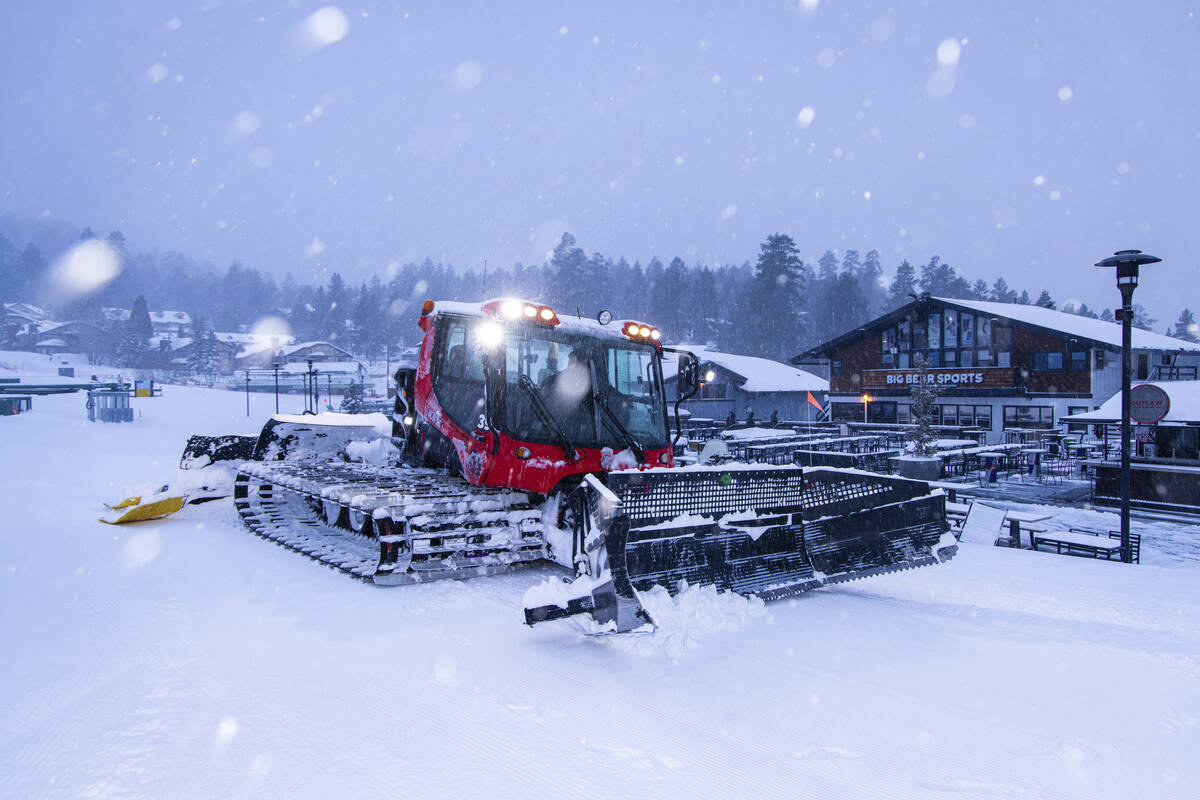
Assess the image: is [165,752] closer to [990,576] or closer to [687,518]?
[687,518]

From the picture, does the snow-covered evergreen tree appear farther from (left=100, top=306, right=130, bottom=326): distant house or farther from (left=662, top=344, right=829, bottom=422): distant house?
(left=100, top=306, right=130, bottom=326): distant house

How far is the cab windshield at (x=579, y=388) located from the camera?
6.55 meters

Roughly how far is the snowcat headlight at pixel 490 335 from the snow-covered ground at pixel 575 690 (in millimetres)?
2054

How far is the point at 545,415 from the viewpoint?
650cm

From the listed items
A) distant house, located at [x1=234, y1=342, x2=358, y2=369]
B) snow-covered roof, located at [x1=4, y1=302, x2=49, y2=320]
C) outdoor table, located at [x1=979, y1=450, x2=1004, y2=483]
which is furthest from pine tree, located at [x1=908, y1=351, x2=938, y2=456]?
snow-covered roof, located at [x1=4, y1=302, x2=49, y2=320]

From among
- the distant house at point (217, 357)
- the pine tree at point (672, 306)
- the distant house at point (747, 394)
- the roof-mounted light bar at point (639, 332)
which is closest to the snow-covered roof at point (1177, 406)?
the roof-mounted light bar at point (639, 332)

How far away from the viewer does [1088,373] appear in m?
33.0

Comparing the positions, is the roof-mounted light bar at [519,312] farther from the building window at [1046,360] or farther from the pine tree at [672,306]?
the pine tree at [672,306]

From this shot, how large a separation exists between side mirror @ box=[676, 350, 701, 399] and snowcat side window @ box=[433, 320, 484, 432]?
197cm

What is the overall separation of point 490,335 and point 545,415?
870mm

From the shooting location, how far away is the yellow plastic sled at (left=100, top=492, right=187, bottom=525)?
8.72 m

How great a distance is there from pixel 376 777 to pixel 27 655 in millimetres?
2658

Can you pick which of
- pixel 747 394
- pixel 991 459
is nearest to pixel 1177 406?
pixel 991 459

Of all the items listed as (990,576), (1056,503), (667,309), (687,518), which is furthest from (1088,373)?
(667,309)
